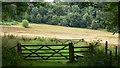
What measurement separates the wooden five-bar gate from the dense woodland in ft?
2.04

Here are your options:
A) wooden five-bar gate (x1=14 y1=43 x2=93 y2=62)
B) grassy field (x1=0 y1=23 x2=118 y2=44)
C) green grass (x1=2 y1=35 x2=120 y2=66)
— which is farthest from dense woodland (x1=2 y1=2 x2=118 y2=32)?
wooden five-bar gate (x1=14 y1=43 x2=93 y2=62)

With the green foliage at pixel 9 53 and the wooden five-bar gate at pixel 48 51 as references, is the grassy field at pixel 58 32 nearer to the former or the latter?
the green foliage at pixel 9 53

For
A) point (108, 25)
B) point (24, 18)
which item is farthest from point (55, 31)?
point (108, 25)

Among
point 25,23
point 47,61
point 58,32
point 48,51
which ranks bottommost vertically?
point 47,61

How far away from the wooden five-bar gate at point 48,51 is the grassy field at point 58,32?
0.30 metres

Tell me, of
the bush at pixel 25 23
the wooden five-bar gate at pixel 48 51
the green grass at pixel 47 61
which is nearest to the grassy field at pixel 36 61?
the green grass at pixel 47 61

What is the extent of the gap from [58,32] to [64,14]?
50 centimetres

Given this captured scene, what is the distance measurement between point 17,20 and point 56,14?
101cm

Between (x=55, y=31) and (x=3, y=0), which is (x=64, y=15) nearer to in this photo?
(x=55, y=31)

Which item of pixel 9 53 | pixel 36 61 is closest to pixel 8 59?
pixel 9 53

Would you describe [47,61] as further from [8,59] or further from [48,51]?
[8,59]

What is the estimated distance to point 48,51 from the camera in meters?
6.41

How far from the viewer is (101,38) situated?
6.31 m

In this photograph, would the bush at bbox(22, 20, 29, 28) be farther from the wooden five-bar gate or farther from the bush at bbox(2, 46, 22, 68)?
the bush at bbox(2, 46, 22, 68)
